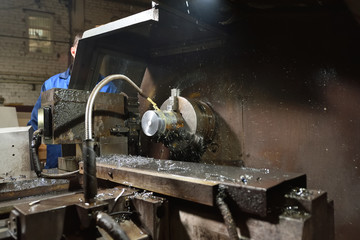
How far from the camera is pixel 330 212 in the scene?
1.05 meters

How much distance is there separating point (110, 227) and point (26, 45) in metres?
6.30

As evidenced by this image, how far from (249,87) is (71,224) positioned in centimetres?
127

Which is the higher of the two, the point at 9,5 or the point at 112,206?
the point at 9,5

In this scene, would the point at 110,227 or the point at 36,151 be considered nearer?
the point at 110,227

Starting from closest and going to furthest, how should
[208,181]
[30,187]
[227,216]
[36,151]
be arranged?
[227,216], [208,181], [30,187], [36,151]

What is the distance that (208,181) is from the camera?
1000 mm

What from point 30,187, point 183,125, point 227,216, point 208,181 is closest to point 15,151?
point 30,187

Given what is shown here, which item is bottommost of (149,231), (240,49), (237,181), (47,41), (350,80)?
(149,231)

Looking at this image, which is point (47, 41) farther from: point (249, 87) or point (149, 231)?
point (149, 231)

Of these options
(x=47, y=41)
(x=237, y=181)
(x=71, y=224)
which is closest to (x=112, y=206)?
(x=71, y=224)

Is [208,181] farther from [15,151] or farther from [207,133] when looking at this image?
[15,151]

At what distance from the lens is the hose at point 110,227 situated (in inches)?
34.6

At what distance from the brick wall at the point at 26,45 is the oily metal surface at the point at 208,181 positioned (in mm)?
5454

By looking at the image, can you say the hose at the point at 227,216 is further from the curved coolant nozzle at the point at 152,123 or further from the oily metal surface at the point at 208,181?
the curved coolant nozzle at the point at 152,123
